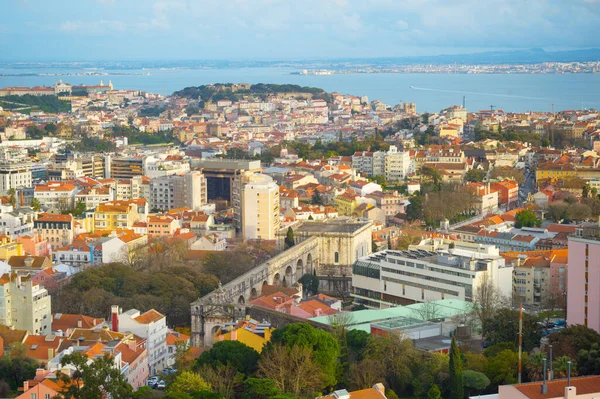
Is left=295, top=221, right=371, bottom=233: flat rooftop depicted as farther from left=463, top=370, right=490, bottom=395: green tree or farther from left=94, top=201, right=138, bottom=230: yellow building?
left=463, top=370, right=490, bottom=395: green tree

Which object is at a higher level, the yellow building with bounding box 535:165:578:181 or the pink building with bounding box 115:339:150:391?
the yellow building with bounding box 535:165:578:181

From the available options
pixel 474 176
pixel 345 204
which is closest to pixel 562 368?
pixel 345 204

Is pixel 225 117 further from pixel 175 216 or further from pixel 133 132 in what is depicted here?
pixel 175 216

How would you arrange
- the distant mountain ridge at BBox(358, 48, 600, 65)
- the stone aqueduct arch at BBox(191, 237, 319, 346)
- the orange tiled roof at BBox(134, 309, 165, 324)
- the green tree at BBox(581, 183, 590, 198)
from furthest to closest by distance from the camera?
1. the distant mountain ridge at BBox(358, 48, 600, 65)
2. the green tree at BBox(581, 183, 590, 198)
3. the stone aqueduct arch at BBox(191, 237, 319, 346)
4. the orange tiled roof at BBox(134, 309, 165, 324)

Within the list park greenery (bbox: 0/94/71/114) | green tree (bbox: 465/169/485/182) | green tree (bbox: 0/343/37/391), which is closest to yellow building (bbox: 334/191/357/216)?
green tree (bbox: 465/169/485/182)

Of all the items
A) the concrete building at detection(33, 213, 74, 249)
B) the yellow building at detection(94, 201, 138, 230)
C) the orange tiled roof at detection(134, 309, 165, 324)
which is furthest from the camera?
the yellow building at detection(94, 201, 138, 230)

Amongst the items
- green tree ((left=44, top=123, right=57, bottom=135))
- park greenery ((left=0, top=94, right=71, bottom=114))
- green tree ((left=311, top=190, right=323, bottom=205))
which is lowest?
green tree ((left=311, top=190, right=323, bottom=205))

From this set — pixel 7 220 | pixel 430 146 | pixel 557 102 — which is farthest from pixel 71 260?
pixel 557 102
